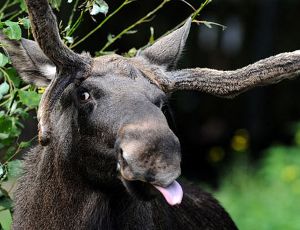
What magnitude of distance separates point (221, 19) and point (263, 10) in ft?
1.67

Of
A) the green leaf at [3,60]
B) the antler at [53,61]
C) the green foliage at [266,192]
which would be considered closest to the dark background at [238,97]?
the green foliage at [266,192]

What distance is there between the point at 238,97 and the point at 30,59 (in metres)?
7.85

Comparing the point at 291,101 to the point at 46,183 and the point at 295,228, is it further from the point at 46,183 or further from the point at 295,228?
the point at 46,183

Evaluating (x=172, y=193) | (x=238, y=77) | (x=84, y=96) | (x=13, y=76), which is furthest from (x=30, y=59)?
(x=172, y=193)

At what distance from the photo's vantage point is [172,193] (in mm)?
5355

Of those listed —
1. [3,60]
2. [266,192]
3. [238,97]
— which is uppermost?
[3,60]

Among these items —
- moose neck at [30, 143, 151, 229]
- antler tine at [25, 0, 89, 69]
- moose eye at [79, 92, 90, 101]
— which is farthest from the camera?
moose neck at [30, 143, 151, 229]

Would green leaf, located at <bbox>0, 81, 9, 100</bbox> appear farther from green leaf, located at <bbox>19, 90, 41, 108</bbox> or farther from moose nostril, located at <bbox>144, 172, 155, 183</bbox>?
moose nostril, located at <bbox>144, 172, 155, 183</bbox>

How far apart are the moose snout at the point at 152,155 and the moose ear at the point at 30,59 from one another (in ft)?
3.13

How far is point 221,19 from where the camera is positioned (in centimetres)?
1347

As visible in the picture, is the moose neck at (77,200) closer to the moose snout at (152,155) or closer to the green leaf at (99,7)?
the moose snout at (152,155)

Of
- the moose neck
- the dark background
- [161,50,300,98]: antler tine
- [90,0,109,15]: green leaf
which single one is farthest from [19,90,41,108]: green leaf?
the dark background

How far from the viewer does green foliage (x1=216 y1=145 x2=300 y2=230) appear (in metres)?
9.52

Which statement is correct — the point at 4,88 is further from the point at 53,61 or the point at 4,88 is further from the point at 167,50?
the point at 167,50
